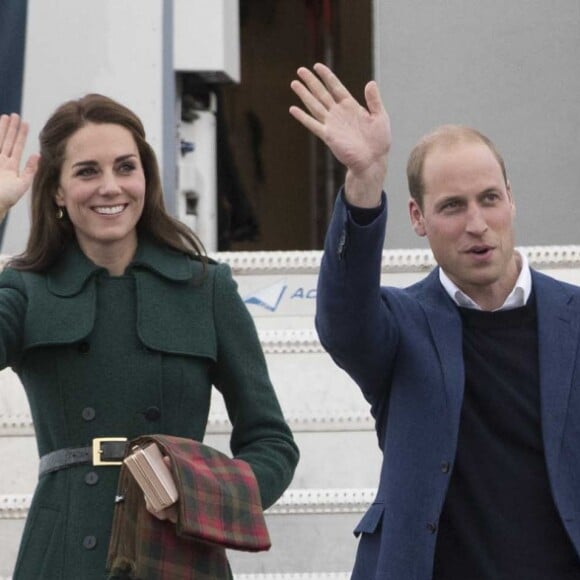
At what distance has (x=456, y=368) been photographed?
3.25m

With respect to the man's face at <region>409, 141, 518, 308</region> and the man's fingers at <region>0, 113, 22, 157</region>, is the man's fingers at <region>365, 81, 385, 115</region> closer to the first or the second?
the man's face at <region>409, 141, 518, 308</region>

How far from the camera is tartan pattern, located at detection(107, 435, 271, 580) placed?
10.2ft

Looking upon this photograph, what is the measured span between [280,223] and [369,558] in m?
8.52

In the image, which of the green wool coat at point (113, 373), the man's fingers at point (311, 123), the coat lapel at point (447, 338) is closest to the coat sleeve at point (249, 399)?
the green wool coat at point (113, 373)

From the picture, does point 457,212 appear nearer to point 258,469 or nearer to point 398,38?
point 258,469

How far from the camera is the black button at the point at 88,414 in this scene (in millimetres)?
A: 3357

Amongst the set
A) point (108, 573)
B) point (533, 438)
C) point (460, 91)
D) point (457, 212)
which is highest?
point (460, 91)

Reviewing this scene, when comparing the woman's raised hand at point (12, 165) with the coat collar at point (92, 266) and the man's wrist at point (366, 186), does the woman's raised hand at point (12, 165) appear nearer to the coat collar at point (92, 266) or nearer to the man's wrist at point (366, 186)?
the coat collar at point (92, 266)

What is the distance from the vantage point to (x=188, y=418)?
341 cm

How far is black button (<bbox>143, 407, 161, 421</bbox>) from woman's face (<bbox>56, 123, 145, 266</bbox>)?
14.1 inches

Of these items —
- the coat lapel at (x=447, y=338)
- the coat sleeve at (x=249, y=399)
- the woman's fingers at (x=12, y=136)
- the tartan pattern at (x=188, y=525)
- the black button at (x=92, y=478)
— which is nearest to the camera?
the tartan pattern at (x=188, y=525)

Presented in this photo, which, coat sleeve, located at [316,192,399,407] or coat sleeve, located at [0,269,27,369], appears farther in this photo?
coat sleeve, located at [0,269,27,369]

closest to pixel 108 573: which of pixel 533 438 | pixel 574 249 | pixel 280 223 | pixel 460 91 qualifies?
pixel 533 438

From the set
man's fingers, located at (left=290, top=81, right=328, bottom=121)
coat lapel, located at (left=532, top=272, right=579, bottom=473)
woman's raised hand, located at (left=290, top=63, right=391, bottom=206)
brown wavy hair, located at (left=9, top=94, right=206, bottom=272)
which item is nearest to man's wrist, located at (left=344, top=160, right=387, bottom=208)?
woman's raised hand, located at (left=290, top=63, right=391, bottom=206)
